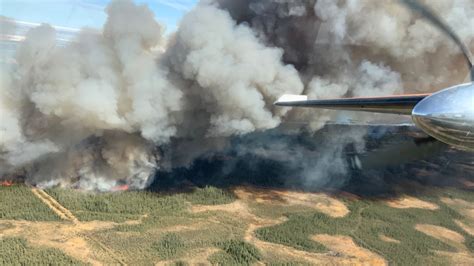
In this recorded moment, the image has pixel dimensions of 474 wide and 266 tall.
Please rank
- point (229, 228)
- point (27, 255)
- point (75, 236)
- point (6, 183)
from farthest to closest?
1. point (6, 183)
2. point (229, 228)
3. point (75, 236)
4. point (27, 255)

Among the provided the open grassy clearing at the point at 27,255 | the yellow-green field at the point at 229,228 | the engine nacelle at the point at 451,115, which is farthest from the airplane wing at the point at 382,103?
the open grassy clearing at the point at 27,255

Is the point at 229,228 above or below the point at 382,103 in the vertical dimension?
below

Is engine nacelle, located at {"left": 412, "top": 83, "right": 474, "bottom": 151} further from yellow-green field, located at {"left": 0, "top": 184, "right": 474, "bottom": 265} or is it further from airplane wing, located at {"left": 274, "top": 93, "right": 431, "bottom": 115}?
yellow-green field, located at {"left": 0, "top": 184, "right": 474, "bottom": 265}

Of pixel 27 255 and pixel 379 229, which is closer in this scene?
pixel 27 255

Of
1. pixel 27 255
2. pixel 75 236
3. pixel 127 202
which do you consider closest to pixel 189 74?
pixel 127 202

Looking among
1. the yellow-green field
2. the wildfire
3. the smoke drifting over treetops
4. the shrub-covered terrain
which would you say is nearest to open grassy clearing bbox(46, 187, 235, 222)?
the yellow-green field

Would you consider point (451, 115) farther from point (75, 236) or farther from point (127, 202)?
point (127, 202)

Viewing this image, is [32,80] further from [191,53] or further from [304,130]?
[304,130]
